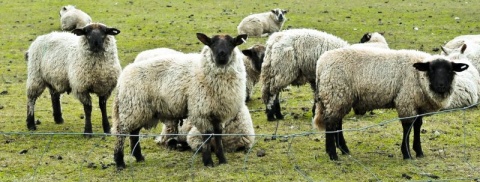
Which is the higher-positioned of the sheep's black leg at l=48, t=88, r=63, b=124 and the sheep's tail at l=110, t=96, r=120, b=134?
the sheep's tail at l=110, t=96, r=120, b=134

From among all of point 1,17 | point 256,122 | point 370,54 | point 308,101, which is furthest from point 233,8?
point 370,54

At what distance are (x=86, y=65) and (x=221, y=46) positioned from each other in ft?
11.3

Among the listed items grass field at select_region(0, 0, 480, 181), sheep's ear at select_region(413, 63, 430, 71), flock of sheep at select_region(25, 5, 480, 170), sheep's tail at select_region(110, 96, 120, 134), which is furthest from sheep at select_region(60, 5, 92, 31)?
sheep's ear at select_region(413, 63, 430, 71)

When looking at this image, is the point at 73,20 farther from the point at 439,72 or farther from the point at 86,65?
the point at 439,72

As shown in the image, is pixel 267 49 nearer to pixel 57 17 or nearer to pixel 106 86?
pixel 106 86

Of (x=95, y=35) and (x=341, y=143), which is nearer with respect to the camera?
(x=341, y=143)

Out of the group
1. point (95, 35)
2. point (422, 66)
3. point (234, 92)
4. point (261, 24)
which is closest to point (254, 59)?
point (95, 35)

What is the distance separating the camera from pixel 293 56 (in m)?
13.0

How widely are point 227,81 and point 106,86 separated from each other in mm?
3172

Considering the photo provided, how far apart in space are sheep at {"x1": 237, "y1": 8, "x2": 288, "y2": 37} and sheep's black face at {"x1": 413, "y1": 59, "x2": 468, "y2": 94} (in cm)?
1492

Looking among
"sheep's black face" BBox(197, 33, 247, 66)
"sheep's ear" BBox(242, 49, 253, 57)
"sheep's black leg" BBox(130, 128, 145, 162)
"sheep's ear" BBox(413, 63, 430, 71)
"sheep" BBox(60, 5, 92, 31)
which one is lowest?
"sheep" BBox(60, 5, 92, 31)

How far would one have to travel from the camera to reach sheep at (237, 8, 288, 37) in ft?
82.0

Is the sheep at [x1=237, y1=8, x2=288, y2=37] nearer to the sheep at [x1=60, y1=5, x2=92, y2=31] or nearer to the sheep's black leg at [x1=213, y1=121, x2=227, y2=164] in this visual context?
the sheep at [x1=60, y1=5, x2=92, y2=31]

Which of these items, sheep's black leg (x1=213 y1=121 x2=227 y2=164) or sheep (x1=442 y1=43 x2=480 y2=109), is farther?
sheep (x1=442 y1=43 x2=480 y2=109)
